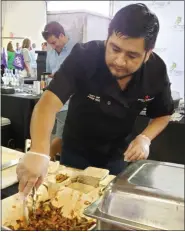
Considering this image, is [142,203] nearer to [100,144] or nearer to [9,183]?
[9,183]

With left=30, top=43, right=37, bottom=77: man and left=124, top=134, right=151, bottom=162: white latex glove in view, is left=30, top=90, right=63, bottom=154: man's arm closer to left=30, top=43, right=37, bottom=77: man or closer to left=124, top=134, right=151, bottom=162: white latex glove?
left=124, top=134, right=151, bottom=162: white latex glove

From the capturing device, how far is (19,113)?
10.9ft

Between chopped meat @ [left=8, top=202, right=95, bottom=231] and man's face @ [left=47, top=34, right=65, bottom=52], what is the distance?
2.30 metres

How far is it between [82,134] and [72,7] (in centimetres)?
300

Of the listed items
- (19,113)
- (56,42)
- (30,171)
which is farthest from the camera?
(19,113)

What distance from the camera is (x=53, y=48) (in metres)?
3.10

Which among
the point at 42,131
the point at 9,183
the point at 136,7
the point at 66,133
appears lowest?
the point at 9,183

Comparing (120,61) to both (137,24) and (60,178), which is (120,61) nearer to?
(137,24)

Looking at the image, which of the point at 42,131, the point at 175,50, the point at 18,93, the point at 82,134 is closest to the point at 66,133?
the point at 82,134

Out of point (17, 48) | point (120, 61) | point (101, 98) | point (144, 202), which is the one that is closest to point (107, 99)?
point (101, 98)

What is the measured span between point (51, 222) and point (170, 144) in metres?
2.00

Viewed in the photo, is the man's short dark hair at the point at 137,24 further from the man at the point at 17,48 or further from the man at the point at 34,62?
the man at the point at 17,48

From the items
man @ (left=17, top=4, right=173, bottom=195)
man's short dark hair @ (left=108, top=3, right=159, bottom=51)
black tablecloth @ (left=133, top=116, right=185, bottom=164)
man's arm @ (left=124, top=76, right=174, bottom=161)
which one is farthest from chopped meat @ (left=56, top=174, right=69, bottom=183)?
black tablecloth @ (left=133, top=116, right=185, bottom=164)

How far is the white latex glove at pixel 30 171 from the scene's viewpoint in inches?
31.2
